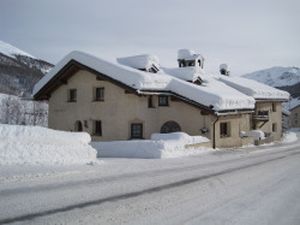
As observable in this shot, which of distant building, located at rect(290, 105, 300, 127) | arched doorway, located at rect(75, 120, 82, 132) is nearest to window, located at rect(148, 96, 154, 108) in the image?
arched doorway, located at rect(75, 120, 82, 132)

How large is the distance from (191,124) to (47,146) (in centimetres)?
1535

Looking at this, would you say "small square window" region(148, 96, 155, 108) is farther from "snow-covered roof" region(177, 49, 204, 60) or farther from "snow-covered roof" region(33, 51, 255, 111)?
"snow-covered roof" region(177, 49, 204, 60)

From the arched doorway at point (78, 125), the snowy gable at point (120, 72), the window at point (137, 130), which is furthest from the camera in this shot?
the arched doorway at point (78, 125)

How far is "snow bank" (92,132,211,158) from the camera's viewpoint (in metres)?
21.6

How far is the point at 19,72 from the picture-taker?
443 ft

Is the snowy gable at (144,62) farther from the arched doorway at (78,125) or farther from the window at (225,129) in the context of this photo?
the window at (225,129)

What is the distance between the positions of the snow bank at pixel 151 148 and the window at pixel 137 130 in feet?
15.4

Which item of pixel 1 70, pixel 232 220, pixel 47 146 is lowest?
pixel 232 220

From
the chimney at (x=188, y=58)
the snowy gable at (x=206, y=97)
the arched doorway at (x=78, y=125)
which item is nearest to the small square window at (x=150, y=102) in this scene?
the snowy gable at (x=206, y=97)

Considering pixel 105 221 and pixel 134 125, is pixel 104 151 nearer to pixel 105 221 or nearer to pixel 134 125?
pixel 134 125

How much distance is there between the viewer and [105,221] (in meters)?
7.85

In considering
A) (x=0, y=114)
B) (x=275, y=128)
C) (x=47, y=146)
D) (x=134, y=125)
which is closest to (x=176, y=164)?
(x=47, y=146)

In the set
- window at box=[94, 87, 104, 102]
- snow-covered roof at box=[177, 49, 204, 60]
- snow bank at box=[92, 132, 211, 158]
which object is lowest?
snow bank at box=[92, 132, 211, 158]

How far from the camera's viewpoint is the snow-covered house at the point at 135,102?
28.8m
